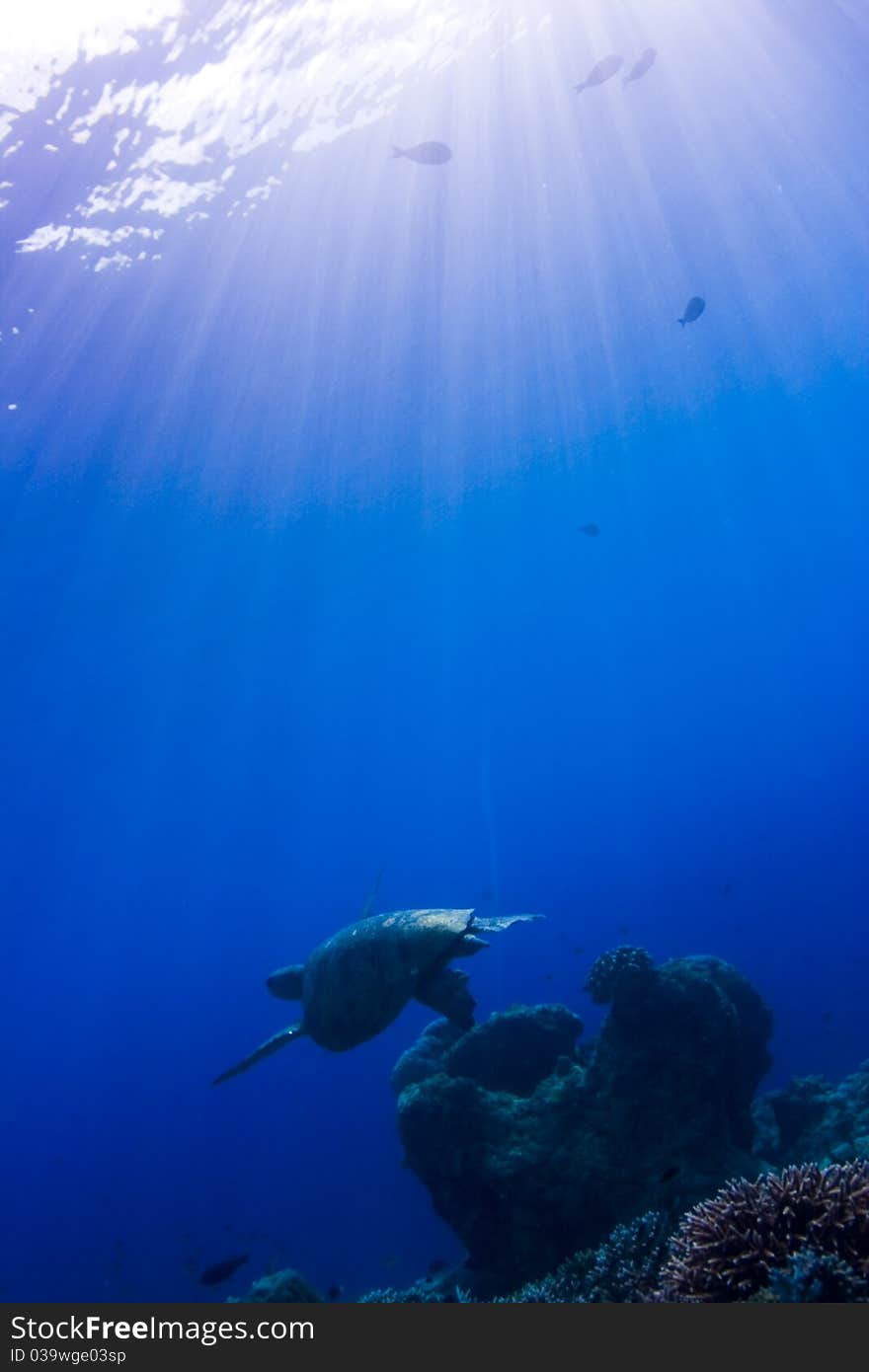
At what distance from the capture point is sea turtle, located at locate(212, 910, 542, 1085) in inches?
356

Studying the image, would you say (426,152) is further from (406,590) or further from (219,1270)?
(406,590)

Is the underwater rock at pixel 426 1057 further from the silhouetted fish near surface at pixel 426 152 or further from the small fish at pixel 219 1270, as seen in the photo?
the silhouetted fish near surface at pixel 426 152

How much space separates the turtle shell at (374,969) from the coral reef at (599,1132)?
1.61m

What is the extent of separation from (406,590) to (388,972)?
59191mm

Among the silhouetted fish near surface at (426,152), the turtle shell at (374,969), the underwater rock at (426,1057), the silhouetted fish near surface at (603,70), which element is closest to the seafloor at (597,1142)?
the turtle shell at (374,969)

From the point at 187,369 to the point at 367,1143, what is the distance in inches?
1657

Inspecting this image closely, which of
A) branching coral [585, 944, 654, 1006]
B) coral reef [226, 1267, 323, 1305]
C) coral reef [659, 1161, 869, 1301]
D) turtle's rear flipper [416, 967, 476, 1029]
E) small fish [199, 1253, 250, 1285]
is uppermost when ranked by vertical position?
coral reef [659, 1161, 869, 1301]

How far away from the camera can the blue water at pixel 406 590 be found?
27.4 m

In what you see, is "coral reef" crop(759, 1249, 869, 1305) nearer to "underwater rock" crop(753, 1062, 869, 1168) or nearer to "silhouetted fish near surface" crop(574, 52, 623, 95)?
"underwater rock" crop(753, 1062, 869, 1168)

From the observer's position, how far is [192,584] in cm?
4750

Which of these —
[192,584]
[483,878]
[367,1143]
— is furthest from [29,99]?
[483,878]

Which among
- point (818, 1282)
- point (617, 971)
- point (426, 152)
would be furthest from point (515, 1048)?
point (426, 152)

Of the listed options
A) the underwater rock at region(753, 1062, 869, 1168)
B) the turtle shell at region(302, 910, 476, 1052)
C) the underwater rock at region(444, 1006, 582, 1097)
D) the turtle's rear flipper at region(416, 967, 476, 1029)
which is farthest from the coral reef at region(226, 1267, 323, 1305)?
the underwater rock at region(753, 1062, 869, 1168)

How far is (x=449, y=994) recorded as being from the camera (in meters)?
9.40
